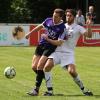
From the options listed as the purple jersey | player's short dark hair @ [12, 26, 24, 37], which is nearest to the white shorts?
the purple jersey

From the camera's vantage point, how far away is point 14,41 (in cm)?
3039

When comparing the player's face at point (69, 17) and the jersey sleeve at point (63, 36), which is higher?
the player's face at point (69, 17)

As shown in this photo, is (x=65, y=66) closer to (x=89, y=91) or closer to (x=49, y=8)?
(x=89, y=91)

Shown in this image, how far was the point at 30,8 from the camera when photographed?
43969 millimetres

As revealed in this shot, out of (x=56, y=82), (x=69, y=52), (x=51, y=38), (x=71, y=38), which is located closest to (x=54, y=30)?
(x=51, y=38)

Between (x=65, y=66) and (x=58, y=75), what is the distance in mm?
4162

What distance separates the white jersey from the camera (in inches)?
466

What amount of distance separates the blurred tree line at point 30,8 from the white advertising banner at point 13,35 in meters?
11.6

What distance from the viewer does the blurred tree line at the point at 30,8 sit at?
42.4 m

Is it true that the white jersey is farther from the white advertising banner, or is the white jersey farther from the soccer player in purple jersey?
the white advertising banner

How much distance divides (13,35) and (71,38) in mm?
18742

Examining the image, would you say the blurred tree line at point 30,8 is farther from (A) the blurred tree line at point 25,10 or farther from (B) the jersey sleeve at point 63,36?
(B) the jersey sleeve at point 63,36

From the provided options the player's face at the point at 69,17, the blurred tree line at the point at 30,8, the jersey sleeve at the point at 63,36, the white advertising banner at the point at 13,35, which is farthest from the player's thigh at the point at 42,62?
the blurred tree line at the point at 30,8

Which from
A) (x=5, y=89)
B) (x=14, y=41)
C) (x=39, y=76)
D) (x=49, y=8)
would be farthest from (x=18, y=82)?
(x=49, y=8)
